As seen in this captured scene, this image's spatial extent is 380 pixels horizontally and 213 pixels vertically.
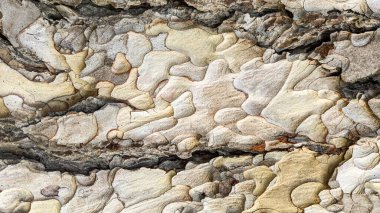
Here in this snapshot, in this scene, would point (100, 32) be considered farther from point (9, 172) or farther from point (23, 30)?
point (9, 172)

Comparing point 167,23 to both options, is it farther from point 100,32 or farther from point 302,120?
point 302,120

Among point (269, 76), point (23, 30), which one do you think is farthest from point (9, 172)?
point (269, 76)

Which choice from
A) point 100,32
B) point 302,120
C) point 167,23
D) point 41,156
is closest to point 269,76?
point 302,120

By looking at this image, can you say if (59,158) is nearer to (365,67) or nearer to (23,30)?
(23,30)

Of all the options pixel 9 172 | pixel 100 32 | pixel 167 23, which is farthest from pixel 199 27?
pixel 9 172

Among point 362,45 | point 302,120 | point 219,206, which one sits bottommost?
point 219,206

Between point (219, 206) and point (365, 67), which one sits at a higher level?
point (365, 67)

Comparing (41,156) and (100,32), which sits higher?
(100,32)
